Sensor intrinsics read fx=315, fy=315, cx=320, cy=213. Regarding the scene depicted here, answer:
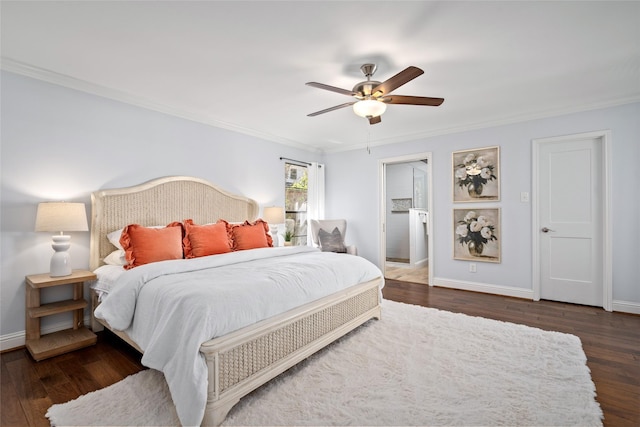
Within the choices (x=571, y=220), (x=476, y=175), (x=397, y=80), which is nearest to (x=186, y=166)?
(x=397, y=80)

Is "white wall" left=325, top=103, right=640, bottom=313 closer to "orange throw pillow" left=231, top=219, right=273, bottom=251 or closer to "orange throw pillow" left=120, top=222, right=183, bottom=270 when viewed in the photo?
"orange throw pillow" left=231, top=219, right=273, bottom=251

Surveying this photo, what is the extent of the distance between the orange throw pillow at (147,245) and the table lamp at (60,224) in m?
0.36

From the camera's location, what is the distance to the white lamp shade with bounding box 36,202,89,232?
2545 mm

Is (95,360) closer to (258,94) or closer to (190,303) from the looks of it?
(190,303)

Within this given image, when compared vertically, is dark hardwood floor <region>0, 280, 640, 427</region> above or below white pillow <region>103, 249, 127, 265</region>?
below

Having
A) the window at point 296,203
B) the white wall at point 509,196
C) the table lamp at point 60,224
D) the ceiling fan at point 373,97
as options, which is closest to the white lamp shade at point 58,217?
the table lamp at point 60,224

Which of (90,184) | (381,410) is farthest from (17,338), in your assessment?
(381,410)

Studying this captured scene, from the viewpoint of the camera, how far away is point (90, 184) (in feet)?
10.1

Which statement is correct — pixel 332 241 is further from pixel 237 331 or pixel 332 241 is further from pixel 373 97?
pixel 237 331

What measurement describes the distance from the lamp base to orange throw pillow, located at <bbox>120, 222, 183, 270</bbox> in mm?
426

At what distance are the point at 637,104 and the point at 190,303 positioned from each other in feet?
15.8

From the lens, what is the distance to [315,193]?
582 centimetres

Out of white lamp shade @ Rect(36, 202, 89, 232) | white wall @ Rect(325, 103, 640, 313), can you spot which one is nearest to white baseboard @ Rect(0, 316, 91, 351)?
white lamp shade @ Rect(36, 202, 89, 232)

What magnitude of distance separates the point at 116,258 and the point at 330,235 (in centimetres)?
315
